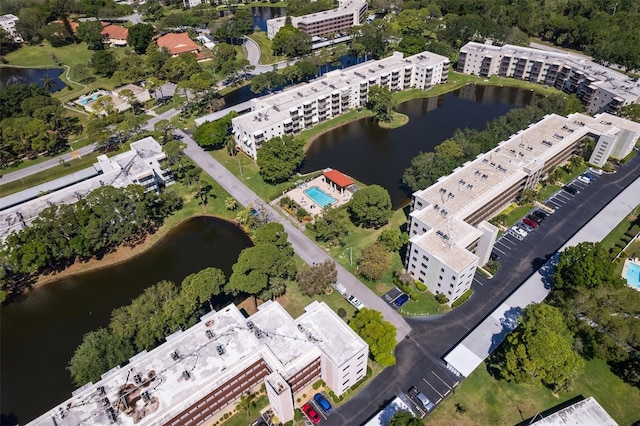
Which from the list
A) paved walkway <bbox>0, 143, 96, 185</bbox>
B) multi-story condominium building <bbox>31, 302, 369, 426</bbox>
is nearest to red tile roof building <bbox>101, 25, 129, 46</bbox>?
paved walkway <bbox>0, 143, 96, 185</bbox>

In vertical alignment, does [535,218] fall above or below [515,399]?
above

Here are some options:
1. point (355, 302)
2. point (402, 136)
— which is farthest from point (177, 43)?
point (355, 302)

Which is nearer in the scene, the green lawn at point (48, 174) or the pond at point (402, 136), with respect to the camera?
the green lawn at point (48, 174)

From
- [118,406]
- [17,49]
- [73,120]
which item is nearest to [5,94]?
[73,120]

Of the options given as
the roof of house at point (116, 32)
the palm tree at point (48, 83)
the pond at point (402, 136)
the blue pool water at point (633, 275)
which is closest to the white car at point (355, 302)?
the pond at point (402, 136)

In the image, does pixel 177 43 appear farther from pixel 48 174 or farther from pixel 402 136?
pixel 402 136

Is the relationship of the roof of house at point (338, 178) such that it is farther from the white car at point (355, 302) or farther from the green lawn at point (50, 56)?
the green lawn at point (50, 56)

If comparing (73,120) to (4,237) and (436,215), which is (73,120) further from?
(436,215)

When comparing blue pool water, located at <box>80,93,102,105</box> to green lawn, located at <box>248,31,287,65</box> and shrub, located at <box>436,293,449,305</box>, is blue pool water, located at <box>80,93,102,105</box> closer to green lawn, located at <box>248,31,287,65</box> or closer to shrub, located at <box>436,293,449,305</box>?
green lawn, located at <box>248,31,287,65</box>
